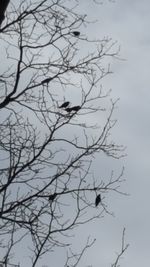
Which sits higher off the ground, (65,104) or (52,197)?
(65,104)

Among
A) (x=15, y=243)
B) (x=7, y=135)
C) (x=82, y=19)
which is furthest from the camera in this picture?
(x=82, y=19)

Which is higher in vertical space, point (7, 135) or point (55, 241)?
point (7, 135)

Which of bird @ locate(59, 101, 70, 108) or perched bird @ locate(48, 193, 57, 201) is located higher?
bird @ locate(59, 101, 70, 108)

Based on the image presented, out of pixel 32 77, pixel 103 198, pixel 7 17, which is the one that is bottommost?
pixel 103 198

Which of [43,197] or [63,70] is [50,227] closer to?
[43,197]

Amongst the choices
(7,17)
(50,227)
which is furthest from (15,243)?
(7,17)

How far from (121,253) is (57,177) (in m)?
1.19

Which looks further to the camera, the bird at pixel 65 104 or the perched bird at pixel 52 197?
the bird at pixel 65 104

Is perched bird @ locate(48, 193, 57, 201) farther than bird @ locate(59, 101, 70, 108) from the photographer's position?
No

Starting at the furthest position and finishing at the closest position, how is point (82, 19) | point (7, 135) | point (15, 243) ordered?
point (82, 19) → point (7, 135) → point (15, 243)

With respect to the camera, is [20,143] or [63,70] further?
[63,70]

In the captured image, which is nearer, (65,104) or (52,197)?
(52,197)

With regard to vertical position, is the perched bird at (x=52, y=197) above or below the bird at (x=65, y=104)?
below

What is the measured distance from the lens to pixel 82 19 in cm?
821
